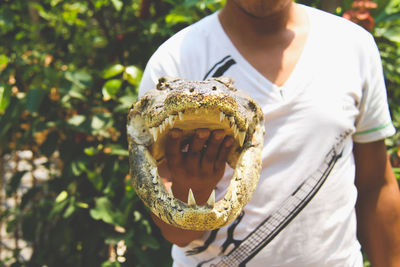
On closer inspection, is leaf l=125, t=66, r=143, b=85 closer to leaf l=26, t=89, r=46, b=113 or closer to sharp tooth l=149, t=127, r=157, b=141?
leaf l=26, t=89, r=46, b=113

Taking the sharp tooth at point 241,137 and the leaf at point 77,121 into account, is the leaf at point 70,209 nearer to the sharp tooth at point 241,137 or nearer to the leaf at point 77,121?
the leaf at point 77,121

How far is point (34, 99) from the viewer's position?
192 cm

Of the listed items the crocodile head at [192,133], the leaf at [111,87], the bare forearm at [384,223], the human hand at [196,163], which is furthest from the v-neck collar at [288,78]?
the leaf at [111,87]

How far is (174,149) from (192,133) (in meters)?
0.07

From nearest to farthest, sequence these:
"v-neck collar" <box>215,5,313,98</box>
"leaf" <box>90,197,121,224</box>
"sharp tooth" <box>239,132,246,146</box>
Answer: "sharp tooth" <box>239,132,246,146</box>
"v-neck collar" <box>215,5,313,98</box>
"leaf" <box>90,197,121,224</box>

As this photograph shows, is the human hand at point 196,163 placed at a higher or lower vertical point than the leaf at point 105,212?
higher

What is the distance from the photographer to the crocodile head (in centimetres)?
91

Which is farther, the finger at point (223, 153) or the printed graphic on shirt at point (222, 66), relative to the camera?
the printed graphic on shirt at point (222, 66)

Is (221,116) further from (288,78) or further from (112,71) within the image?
(112,71)

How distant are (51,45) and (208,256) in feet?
5.80

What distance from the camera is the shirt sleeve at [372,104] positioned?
1.40 m

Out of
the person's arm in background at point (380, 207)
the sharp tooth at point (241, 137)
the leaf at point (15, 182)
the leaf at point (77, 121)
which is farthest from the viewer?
the leaf at point (15, 182)

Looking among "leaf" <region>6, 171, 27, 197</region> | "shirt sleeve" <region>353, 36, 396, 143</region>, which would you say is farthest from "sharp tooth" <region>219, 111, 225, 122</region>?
"leaf" <region>6, 171, 27, 197</region>

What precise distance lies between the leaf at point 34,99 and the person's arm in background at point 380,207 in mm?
1512
